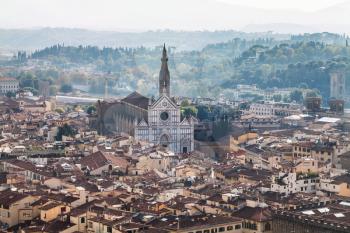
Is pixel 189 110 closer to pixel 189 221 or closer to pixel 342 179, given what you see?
pixel 342 179

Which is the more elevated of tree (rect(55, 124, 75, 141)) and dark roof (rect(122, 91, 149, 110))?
dark roof (rect(122, 91, 149, 110))

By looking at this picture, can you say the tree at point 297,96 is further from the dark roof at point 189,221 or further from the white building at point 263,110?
the dark roof at point 189,221

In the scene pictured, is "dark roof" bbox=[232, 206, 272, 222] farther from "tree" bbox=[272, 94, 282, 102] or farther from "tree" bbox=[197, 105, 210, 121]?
"tree" bbox=[272, 94, 282, 102]

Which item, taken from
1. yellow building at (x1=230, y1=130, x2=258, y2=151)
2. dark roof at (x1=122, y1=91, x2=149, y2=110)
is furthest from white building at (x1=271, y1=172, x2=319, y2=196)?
dark roof at (x1=122, y1=91, x2=149, y2=110)

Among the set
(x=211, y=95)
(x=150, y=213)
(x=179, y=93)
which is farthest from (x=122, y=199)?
(x=179, y=93)

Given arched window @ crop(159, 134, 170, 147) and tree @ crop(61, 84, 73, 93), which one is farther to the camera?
tree @ crop(61, 84, 73, 93)

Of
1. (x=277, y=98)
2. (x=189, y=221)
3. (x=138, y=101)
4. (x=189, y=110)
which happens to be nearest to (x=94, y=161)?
(x=189, y=221)
